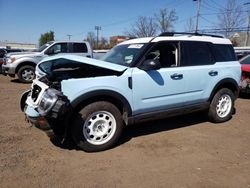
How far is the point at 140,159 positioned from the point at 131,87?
1197 millimetres

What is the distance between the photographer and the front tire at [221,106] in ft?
21.0

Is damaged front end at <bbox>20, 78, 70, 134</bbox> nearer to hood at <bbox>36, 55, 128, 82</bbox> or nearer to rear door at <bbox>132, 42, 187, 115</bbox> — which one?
hood at <bbox>36, 55, 128, 82</bbox>

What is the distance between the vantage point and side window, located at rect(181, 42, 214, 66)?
5836 millimetres

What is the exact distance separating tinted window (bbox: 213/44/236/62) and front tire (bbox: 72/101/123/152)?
109 inches

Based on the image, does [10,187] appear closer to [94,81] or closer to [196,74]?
[94,81]

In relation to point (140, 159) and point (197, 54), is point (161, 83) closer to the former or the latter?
point (197, 54)

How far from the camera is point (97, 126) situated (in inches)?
189

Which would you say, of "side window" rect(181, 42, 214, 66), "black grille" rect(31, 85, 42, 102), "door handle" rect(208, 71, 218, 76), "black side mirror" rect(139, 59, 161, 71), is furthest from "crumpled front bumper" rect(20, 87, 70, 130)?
"door handle" rect(208, 71, 218, 76)

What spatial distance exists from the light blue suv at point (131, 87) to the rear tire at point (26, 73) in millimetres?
7564

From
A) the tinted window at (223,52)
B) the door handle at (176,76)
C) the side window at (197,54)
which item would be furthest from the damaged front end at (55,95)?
the tinted window at (223,52)

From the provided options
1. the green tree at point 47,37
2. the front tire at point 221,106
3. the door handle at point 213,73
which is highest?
the green tree at point 47,37

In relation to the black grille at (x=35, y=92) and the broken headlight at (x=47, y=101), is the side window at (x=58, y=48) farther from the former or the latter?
the broken headlight at (x=47, y=101)

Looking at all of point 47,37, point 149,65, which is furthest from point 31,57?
point 47,37

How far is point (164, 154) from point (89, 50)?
1001cm
